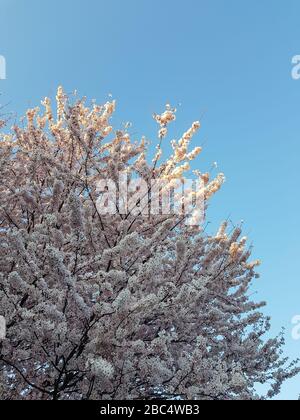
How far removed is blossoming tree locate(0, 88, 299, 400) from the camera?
17.7 ft

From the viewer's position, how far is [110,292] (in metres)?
5.54

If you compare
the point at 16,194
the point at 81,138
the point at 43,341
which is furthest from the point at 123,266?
the point at 81,138

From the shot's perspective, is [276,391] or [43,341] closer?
[43,341]

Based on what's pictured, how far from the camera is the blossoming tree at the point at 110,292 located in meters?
5.39

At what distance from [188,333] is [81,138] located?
3.84 meters

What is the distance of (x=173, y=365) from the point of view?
683 centimetres
